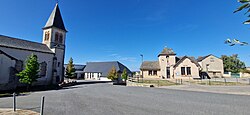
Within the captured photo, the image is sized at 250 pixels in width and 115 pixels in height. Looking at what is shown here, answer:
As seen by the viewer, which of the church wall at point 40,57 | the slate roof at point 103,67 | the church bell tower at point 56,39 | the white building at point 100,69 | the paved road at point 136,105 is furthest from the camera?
the slate roof at point 103,67

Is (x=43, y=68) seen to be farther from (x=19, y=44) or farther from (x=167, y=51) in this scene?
(x=167, y=51)

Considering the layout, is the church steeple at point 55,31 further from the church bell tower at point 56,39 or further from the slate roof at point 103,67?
the slate roof at point 103,67

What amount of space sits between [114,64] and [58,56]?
2210 centimetres

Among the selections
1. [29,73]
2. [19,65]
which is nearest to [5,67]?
[19,65]

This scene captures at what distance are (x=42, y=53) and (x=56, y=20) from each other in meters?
10.4

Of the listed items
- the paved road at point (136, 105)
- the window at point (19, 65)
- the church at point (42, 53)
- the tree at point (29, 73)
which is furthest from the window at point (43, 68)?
the paved road at point (136, 105)

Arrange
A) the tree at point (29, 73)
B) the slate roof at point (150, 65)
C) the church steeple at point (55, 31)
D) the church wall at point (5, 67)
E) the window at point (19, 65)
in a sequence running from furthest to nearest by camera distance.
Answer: the slate roof at point (150, 65)
the church steeple at point (55, 31)
the window at point (19, 65)
the church wall at point (5, 67)
the tree at point (29, 73)

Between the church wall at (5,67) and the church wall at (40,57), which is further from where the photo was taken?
the church wall at (40,57)

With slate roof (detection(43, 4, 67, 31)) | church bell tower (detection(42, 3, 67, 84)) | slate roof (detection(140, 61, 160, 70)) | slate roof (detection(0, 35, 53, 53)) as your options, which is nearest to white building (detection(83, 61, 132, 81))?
slate roof (detection(140, 61, 160, 70))

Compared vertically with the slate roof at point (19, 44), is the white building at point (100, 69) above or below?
below

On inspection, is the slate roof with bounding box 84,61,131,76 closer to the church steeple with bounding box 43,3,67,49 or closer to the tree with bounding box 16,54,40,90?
the church steeple with bounding box 43,3,67,49

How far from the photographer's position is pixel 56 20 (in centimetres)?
3669

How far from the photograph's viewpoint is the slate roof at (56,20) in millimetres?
35481

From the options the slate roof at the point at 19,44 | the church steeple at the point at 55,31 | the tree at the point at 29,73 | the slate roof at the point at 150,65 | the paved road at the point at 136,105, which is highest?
the church steeple at the point at 55,31
